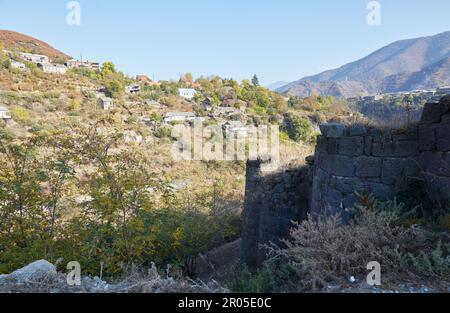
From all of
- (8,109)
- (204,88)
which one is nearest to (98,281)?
(8,109)

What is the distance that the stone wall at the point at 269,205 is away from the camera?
5652 mm

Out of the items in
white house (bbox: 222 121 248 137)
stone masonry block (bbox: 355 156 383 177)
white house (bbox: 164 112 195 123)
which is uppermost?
white house (bbox: 164 112 195 123)

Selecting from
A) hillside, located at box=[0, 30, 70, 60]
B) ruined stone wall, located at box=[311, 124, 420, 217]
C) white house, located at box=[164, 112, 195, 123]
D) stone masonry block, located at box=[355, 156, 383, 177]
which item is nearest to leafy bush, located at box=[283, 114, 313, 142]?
white house, located at box=[164, 112, 195, 123]

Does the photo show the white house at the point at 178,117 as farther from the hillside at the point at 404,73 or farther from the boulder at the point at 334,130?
the boulder at the point at 334,130

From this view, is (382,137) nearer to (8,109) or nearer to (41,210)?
(41,210)

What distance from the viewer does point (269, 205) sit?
239 inches

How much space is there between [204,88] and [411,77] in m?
30.7

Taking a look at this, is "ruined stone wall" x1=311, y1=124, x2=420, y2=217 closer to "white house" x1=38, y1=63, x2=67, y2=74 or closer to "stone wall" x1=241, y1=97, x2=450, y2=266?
"stone wall" x1=241, y1=97, x2=450, y2=266

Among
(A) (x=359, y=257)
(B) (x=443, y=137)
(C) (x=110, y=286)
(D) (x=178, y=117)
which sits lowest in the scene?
(C) (x=110, y=286)

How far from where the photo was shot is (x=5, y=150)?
582cm

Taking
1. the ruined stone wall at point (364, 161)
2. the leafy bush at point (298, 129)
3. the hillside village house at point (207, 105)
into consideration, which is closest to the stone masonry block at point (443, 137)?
the ruined stone wall at point (364, 161)

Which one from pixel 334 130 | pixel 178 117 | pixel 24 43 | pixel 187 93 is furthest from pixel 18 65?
pixel 334 130

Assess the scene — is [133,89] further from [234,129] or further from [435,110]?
[435,110]

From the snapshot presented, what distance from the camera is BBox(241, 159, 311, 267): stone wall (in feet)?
18.5
